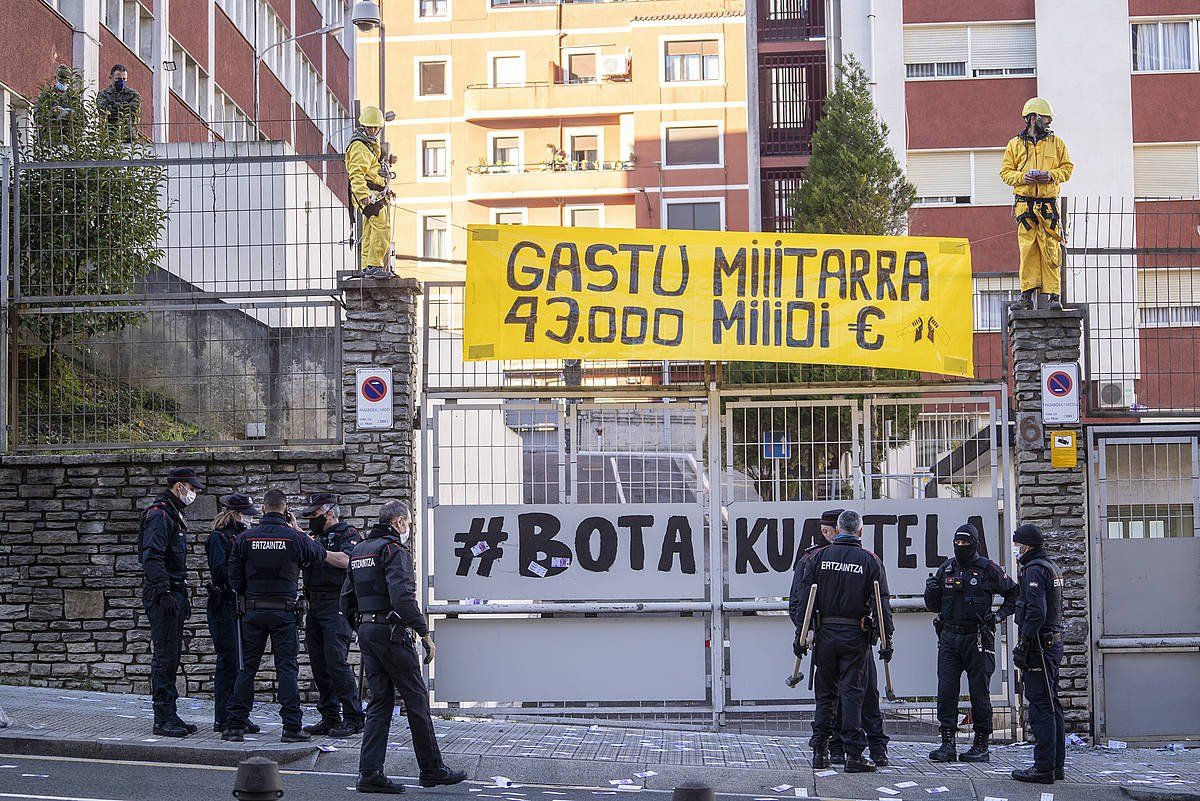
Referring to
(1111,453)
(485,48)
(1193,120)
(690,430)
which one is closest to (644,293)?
(690,430)

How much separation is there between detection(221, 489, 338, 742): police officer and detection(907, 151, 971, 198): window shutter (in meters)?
27.0

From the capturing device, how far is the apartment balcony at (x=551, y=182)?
61.0 metres

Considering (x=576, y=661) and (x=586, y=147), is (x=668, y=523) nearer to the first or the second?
(x=576, y=661)

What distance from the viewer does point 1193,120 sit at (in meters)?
35.3

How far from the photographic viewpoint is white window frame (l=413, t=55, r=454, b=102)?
63.4 metres

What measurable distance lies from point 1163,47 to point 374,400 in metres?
29.0

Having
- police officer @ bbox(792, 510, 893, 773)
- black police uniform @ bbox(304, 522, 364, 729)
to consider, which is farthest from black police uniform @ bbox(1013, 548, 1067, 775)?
black police uniform @ bbox(304, 522, 364, 729)

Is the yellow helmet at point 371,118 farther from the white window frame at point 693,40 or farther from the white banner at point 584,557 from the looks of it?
the white window frame at point 693,40

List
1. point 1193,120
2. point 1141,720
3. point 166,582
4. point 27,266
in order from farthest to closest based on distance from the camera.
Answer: point 1193,120 → point 27,266 → point 1141,720 → point 166,582

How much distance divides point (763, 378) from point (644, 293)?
1459 mm

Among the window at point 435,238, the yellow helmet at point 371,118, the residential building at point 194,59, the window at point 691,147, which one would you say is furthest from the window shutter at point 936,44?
the window at point 435,238

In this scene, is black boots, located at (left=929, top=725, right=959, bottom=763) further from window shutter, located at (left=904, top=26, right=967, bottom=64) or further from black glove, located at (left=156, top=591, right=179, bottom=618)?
window shutter, located at (left=904, top=26, right=967, bottom=64)

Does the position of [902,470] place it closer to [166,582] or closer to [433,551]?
[433,551]

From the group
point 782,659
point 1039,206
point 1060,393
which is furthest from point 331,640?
point 1039,206
